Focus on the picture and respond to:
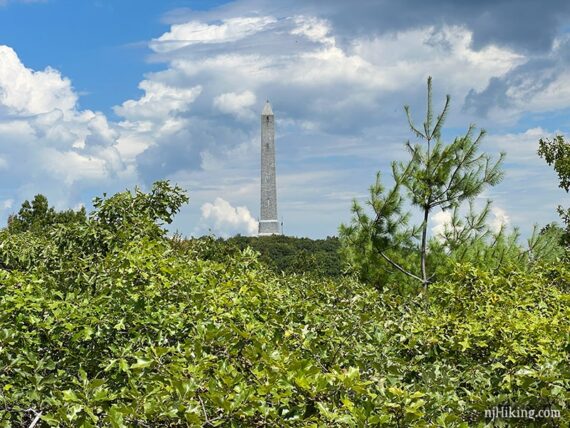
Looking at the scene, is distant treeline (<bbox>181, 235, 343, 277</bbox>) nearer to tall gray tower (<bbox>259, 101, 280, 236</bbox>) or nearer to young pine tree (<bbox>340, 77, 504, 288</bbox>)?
tall gray tower (<bbox>259, 101, 280, 236</bbox>)

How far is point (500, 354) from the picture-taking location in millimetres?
4789

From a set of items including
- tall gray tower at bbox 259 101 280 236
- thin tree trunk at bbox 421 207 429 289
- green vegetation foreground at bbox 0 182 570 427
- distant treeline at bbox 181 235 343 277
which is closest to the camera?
green vegetation foreground at bbox 0 182 570 427

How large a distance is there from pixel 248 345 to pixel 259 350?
0.79ft

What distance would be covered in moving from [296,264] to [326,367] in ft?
76.9

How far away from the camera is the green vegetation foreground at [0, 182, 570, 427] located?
11.1ft

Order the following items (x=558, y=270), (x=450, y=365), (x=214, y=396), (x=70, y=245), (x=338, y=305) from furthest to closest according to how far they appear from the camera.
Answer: (x=70, y=245) → (x=558, y=270) → (x=338, y=305) → (x=450, y=365) → (x=214, y=396)

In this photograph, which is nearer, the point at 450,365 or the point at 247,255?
the point at 450,365

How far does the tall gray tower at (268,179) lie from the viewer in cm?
5406

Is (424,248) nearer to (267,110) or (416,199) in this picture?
(416,199)

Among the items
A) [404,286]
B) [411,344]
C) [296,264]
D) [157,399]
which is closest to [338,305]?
[411,344]

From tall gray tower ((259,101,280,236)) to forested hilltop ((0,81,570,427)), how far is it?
147 ft

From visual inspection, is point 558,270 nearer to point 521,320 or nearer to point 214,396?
point 521,320

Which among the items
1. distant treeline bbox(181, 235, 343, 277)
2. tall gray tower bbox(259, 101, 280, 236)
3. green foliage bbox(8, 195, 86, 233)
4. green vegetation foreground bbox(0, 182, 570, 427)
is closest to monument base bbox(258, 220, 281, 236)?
tall gray tower bbox(259, 101, 280, 236)

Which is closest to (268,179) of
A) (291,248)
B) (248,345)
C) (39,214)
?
(291,248)
